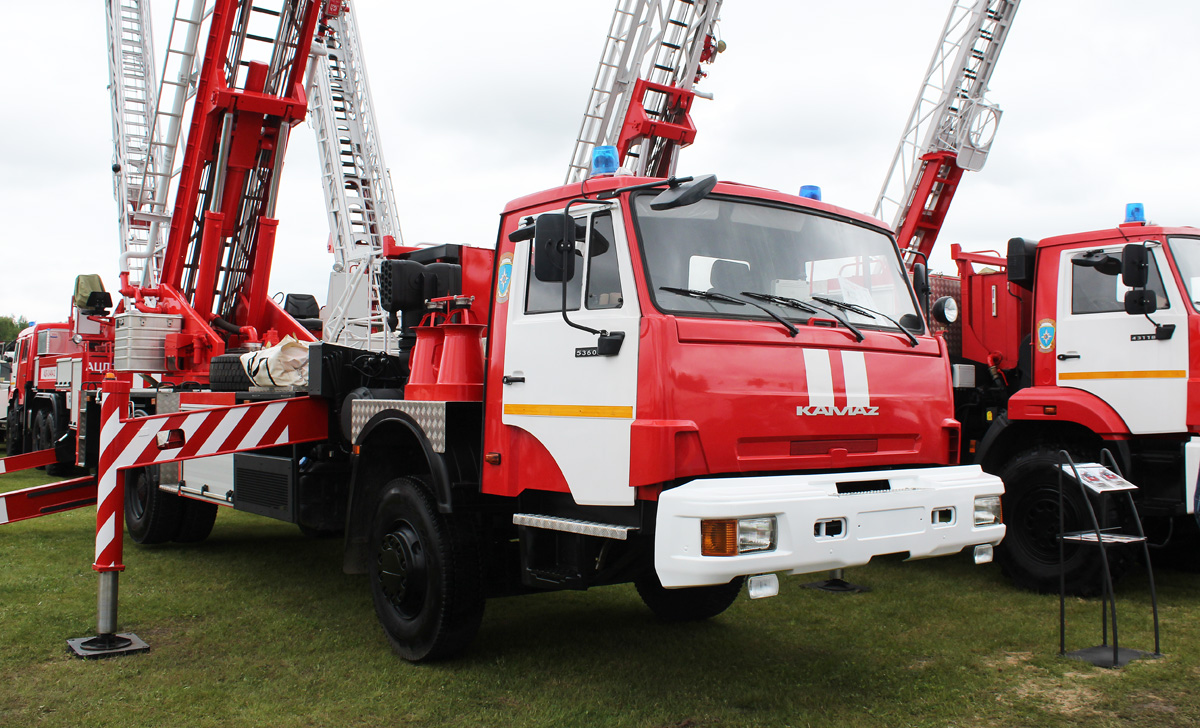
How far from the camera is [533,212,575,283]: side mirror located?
386 cm

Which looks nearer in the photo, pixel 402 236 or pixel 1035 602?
pixel 1035 602

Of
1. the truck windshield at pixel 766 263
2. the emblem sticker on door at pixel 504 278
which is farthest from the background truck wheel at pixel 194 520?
the truck windshield at pixel 766 263

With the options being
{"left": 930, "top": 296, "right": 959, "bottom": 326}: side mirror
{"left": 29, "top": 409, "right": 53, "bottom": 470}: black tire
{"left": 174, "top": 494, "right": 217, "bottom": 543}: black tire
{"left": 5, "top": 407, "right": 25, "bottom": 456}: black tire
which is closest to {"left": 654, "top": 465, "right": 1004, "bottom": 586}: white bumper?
{"left": 930, "top": 296, "right": 959, "bottom": 326}: side mirror

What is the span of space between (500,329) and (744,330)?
Answer: 1.24 metres

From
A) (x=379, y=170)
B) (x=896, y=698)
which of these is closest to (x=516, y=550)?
(x=896, y=698)

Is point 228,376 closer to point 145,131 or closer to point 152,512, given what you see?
point 152,512

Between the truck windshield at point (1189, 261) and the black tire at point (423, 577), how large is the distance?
482 cm

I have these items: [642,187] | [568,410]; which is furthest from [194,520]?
[642,187]

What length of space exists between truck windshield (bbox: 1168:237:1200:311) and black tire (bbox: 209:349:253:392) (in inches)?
246

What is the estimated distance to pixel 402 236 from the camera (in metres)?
23.5

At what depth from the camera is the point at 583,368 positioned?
3.96 metres

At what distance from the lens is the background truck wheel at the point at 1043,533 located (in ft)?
20.3

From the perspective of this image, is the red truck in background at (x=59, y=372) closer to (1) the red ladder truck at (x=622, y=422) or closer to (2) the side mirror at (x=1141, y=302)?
(1) the red ladder truck at (x=622, y=422)

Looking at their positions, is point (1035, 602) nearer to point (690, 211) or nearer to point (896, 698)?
point (896, 698)
